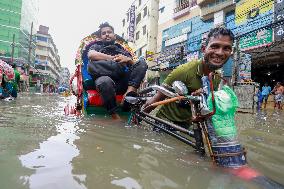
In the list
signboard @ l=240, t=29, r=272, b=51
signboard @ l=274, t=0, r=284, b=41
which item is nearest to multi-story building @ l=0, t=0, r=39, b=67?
signboard @ l=240, t=29, r=272, b=51

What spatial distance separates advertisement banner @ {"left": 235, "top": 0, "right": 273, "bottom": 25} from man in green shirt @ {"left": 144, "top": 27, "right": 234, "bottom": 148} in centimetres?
1304

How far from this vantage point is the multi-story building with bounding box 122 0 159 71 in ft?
98.3

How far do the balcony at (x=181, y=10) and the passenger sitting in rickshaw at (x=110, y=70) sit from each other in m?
20.4

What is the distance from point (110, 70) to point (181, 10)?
71.3ft

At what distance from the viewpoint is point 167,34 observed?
2612 centimetres

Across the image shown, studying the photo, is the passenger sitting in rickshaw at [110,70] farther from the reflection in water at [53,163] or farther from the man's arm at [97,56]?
the reflection in water at [53,163]

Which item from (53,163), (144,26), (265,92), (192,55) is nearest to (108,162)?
(53,163)

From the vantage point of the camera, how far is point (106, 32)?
4.29 m

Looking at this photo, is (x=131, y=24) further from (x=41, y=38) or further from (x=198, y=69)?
(x=41, y=38)

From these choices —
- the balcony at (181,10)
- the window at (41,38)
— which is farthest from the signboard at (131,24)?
the window at (41,38)

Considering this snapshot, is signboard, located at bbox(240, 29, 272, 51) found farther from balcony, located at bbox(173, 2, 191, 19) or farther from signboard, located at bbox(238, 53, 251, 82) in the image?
balcony, located at bbox(173, 2, 191, 19)

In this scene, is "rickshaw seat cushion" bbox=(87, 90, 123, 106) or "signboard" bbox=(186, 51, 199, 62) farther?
"signboard" bbox=(186, 51, 199, 62)

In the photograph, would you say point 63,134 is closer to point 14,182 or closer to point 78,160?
point 78,160

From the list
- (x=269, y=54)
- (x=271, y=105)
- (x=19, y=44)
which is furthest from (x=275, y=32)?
(x=19, y=44)
